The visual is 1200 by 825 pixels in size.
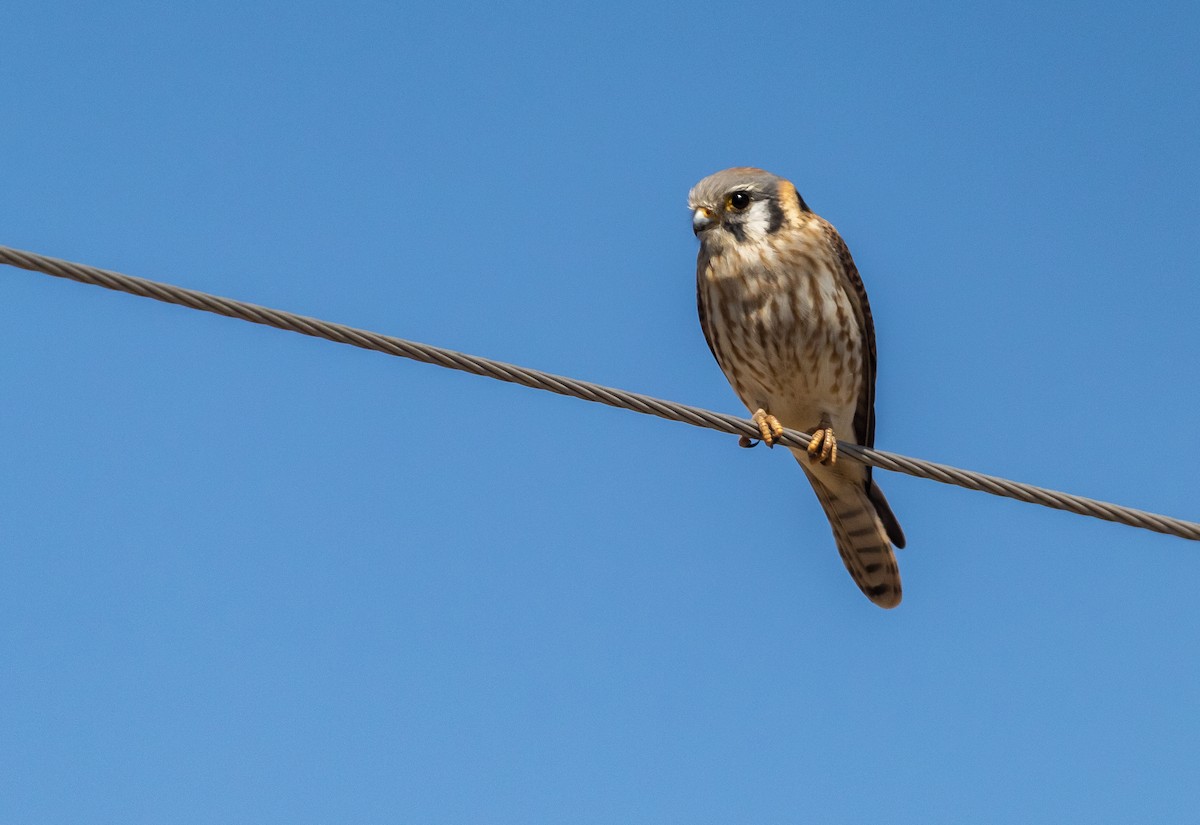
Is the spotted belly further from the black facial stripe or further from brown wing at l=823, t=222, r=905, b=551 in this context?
the black facial stripe

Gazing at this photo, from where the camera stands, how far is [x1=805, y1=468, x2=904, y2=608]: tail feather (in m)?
5.68

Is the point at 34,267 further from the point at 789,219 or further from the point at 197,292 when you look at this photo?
the point at 789,219

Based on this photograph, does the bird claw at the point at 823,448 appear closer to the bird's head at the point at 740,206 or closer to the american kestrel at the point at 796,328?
the american kestrel at the point at 796,328

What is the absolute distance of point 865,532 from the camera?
5.73 meters

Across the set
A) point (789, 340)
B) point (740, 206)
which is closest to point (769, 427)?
point (789, 340)

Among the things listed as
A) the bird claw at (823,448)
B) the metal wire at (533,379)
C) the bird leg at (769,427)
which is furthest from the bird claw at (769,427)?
the metal wire at (533,379)

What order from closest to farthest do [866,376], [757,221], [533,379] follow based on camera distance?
[533,379]
[757,221]
[866,376]

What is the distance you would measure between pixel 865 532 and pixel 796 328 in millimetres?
1121

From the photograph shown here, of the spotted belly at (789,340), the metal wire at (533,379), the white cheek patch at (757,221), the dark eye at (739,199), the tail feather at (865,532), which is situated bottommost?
the metal wire at (533,379)

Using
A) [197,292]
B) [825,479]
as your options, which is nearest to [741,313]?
[825,479]

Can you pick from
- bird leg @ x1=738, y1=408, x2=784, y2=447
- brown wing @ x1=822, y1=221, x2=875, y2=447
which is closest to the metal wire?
bird leg @ x1=738, y1=408, x2=784, y2=447

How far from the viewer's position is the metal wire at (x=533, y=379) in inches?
116

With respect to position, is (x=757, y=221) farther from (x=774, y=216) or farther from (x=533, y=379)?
(x=533, y=379)

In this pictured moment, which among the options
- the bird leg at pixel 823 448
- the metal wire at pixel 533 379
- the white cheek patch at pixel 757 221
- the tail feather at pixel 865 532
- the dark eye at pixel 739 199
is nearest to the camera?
the metal wire at pixel 533 379
